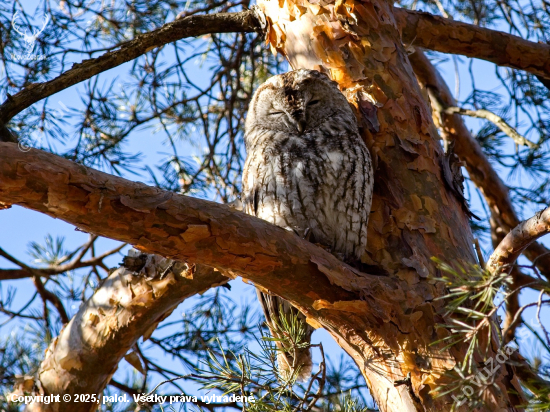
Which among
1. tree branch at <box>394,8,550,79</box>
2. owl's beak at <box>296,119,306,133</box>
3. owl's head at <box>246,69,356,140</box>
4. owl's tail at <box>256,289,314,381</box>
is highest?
tree branch at <box>394,8,550,79</box>

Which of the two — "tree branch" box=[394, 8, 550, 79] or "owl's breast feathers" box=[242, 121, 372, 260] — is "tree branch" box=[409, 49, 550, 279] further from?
"owl's breast feathers" box=[242, 121, 372, 260]

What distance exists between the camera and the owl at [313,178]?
2.08 m

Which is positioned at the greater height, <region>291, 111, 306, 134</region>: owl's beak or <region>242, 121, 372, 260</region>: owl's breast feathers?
<region>291, 111, 306, 134</region>: owl's beak

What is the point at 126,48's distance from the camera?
2.13m

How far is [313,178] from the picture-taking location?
84.7 inches

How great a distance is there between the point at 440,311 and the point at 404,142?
26.2 inches

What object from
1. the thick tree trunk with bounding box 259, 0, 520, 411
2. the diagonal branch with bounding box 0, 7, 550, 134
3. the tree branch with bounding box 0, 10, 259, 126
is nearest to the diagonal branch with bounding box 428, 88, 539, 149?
the diagonal branch with bounding box 0, 7, 550, 134

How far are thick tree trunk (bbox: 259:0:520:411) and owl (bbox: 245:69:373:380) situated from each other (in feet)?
0.20

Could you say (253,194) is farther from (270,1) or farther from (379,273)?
(270,1)

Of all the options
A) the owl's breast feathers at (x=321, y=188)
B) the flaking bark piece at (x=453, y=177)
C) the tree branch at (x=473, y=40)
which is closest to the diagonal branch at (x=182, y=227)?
the owl's breast feathers at (x=321, y=188)

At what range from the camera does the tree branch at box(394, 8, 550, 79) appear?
2.51 m

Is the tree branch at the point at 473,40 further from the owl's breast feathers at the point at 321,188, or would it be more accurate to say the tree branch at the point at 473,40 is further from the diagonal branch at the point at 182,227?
the diagonal branch at the point at 182,227

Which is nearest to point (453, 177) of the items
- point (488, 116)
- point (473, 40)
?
point (488, 116)

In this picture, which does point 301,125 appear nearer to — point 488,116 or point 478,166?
point 488,116
